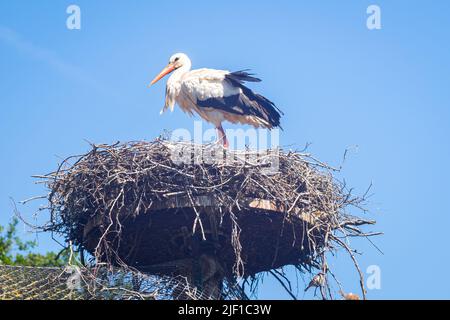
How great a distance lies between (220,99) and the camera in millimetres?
10789

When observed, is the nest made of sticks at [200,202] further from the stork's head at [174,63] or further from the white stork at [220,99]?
the stork's head at [174,63]

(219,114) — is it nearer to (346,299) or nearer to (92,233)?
(92,233)

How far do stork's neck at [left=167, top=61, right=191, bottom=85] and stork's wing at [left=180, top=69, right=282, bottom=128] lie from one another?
0.56ft

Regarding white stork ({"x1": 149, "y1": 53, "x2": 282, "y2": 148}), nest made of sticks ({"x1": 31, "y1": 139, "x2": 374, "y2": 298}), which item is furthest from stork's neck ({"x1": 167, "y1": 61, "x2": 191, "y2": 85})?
nest made of sticks ({"x1": 31, "y1": 139, "x2": 374, "y2": 298})

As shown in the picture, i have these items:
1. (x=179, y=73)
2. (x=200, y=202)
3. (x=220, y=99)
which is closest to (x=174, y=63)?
(x=179, y=73)

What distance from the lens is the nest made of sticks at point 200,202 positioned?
911 centimetres

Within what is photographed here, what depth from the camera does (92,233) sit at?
9562mm

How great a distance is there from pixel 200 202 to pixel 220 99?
1.98 meters

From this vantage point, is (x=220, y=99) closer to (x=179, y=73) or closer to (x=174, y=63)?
(x=179, y=73)

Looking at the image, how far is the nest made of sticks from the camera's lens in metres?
9.11

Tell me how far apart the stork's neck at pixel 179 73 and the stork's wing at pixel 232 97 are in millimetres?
170

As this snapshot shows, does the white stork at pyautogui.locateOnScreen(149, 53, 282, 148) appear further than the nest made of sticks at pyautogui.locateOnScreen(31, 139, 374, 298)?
Yes

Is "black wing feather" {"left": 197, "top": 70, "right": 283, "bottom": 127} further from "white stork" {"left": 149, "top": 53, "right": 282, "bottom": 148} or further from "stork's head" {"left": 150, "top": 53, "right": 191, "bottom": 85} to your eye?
"stork's head" {"left": 150, "top": 53, "right": 191, "bottom": 85}

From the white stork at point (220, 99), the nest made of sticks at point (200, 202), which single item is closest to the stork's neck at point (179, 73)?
the white stork at point (220, 99)
